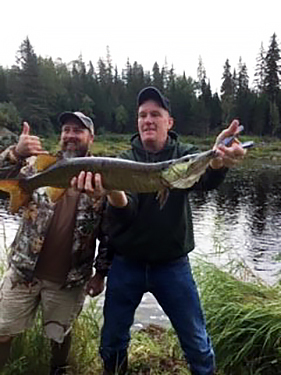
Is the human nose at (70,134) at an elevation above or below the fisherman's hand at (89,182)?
above

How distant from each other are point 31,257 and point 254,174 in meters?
38.1

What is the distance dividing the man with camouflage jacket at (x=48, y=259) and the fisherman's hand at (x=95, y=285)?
0.09 metres

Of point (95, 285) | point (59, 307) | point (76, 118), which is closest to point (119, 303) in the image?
point (95, 285)

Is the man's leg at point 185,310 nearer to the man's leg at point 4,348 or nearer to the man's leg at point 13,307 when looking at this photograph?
the man's leg at point 13,307

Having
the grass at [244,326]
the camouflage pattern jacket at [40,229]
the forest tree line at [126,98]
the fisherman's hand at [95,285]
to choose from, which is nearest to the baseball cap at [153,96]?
the camouflage pattern jacket at [40,229]

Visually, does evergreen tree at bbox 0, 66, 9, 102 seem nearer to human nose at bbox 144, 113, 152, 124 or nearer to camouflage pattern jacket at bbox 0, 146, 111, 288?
camouflage pattern jacket at bbox 0, 146, 111, 288

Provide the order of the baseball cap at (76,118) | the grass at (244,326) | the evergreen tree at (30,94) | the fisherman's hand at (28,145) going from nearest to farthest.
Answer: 1. the fisherman's hand at (28,145)
2. the baseball cap at (76,118)
3. the grass at (244,326)
4. the evergreen tree at (30,94)

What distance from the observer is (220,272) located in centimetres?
644

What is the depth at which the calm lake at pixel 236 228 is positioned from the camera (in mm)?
9305

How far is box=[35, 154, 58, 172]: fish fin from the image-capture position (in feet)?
11.7

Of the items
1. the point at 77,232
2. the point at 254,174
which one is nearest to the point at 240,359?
the point at 77,232

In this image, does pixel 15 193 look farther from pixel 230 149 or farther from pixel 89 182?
pixel 230 149

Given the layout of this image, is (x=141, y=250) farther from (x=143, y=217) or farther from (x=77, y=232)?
(x=77, y=232)

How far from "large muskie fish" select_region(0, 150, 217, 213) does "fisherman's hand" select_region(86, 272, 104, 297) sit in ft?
3.60
